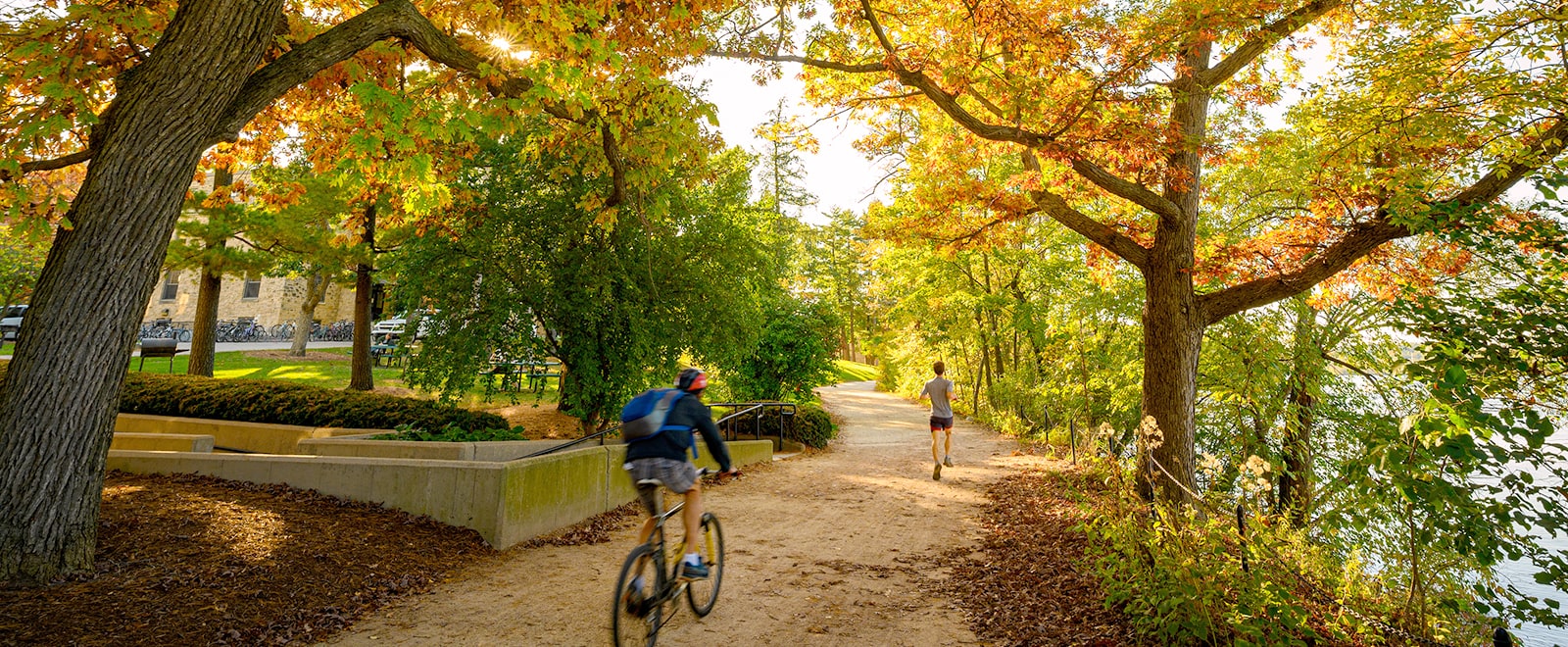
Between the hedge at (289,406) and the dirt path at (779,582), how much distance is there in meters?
3.92

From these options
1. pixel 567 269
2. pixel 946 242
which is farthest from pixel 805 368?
pixel 567 269

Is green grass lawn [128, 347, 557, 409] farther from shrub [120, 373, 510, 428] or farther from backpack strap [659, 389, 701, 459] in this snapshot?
backpack strap [659, 389, 701, 459]

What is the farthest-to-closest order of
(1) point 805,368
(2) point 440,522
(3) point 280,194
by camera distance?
(1) point 805,368, (3) point 280,194, (2) point 440,522

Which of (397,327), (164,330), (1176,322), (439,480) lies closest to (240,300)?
(164,330)

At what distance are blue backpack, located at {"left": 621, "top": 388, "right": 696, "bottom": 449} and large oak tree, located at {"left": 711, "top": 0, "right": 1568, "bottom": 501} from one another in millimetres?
5363

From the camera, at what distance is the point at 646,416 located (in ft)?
15.1

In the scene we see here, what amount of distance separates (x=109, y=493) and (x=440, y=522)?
2766 mm

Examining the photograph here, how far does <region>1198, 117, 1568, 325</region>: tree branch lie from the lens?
6.21m

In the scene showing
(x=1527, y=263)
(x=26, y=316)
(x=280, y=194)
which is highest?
(x=280, y=194)

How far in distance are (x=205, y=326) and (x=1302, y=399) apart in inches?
890

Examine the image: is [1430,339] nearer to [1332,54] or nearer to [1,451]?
[1332,54]

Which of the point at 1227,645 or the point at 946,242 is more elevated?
the point at 946,242

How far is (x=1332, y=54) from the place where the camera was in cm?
982

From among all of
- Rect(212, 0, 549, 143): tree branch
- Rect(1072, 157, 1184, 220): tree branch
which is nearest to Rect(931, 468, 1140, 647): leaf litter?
Rect(1072, 157, 1184, 220): tree branch
